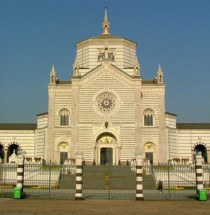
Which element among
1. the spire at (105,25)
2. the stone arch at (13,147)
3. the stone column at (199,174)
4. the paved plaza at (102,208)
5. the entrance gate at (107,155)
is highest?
the spire at (105,25)

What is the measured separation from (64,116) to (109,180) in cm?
1837

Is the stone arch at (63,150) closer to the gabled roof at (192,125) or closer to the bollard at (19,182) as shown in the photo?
the gabled roof at (192,125)

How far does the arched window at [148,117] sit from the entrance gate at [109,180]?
8572mm

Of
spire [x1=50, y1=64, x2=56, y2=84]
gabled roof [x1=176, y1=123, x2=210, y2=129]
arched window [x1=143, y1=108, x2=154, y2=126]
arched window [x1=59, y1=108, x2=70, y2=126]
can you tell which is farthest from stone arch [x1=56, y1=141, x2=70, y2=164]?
gabled roof [x1=176, y1=123, x2=210, y2=129]

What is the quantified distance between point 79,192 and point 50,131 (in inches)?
934

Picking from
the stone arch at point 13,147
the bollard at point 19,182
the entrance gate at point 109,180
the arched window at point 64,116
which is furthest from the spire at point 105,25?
the bollard at point 19,182

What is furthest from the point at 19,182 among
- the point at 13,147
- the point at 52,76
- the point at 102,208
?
the point at 13,147

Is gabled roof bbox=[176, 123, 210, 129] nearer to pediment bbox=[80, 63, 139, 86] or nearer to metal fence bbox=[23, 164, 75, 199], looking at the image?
pediment bbox=[80, 63, 139, 86]

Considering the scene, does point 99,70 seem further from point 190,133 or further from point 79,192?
point 79,192

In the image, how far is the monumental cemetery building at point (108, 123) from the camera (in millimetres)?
44969

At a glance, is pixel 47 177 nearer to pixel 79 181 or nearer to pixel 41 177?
pixel 41 177

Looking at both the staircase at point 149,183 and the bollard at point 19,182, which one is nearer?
the bollard at point 19,182

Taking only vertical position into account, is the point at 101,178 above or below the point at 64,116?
below

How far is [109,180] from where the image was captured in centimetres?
2986
